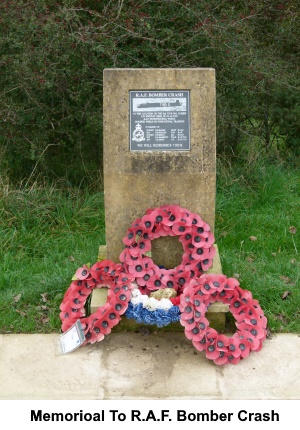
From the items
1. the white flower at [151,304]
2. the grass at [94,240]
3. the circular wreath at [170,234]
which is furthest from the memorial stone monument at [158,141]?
the grass at [94,240]

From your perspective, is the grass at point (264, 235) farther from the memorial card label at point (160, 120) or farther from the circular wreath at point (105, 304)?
the memorial card label at point (160, 120)

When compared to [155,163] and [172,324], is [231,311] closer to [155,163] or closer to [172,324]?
[172,324]

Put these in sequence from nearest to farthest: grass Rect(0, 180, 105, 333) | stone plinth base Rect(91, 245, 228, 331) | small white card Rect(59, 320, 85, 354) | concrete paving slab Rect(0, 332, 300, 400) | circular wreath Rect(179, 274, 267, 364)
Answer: concrete paving slab Rect(0, 332, 300, 400) < circular wreath Rect(179, 274, 267, 364) < small white card Rect(59, 320, 85, 354) < stone plinth base Rect(91, 245, 228, 331) < grass Rect(0, 180, 105, 333)

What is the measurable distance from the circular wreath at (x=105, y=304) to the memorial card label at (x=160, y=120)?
2.66 ft

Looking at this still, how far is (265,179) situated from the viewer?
568cm

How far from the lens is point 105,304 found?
3477 mm

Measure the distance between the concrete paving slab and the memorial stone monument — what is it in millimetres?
366

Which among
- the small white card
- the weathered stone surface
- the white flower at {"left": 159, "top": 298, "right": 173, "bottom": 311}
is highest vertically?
the weathered stone surface

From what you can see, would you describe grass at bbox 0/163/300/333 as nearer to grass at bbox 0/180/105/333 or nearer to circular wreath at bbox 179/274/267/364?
grass at bbox 0/180/105/333

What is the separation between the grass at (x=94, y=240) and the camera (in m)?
3.81

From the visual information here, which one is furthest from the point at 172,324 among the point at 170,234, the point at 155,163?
the point at 155,163

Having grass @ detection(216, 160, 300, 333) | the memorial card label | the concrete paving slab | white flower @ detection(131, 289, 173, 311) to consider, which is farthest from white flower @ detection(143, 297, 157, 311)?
the memorial card label

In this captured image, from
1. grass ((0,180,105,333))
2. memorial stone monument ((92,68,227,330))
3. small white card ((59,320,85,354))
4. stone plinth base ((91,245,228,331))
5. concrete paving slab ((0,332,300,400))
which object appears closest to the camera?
concrete paving slab ((0,332,300,400))

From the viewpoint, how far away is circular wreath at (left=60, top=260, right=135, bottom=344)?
3416 mm
